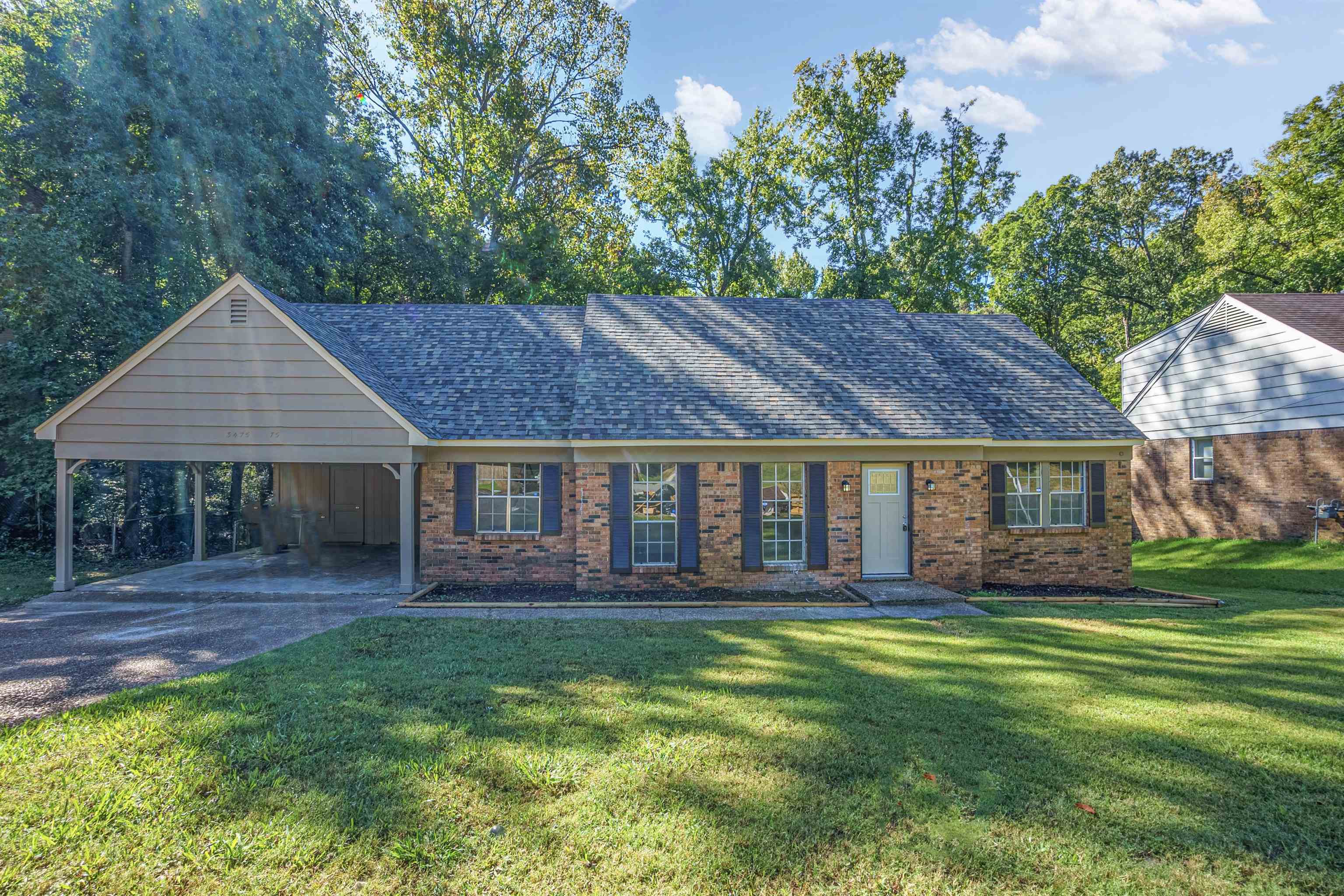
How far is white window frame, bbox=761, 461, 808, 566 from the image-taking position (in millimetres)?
10516

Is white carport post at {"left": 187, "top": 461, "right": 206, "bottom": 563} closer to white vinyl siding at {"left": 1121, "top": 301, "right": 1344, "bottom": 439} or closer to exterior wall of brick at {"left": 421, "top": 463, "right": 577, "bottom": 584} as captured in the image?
exterior wall of brick at {"left": 421, "top": 463, "right": 577, "bottom": 584}

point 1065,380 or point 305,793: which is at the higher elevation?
point 1065,380

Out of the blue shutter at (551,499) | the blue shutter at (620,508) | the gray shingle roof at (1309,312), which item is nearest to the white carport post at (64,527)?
the blue shutter at (551,499)

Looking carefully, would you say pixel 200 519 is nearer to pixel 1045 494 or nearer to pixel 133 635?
pixel 133 635

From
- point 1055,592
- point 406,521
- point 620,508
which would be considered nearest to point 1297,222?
point 1055,592

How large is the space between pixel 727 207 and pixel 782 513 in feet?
59.3

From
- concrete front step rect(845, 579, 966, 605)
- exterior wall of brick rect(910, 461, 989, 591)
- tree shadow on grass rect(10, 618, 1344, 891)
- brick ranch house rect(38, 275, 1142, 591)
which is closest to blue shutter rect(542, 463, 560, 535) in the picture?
brick ranch house rect(38, 275, 1142, 591)

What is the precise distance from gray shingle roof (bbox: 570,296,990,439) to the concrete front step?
2.55 metres

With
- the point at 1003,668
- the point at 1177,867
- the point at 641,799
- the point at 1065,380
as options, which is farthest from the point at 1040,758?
the point at 1065,380

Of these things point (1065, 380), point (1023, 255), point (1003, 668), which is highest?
point (1023, 255)

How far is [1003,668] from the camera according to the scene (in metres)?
6.27

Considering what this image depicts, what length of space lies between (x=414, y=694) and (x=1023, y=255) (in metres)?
29.4

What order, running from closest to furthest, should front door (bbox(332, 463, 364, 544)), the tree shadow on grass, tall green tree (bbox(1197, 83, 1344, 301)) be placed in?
1. the tree shadow on grass
2. front door (bbox(332, 463, 364, 544))
3. tall green tree (bbox(1197, 83, 1344, 301))

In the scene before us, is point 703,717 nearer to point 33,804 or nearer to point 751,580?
point 33,804
